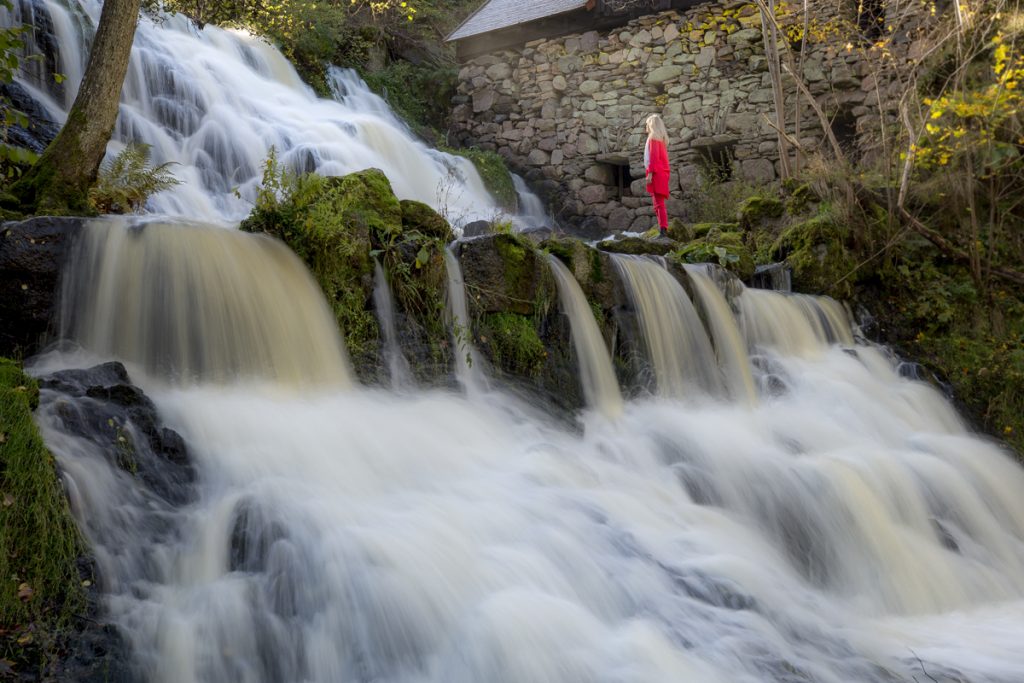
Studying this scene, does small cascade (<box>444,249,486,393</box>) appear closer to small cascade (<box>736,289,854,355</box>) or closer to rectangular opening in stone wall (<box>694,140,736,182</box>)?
small cascade (<box>736,289,854,355</box>)

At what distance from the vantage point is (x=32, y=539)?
9.50 ft

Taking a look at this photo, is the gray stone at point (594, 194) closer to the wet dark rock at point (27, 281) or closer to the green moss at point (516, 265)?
the green moss at point (516, 265)

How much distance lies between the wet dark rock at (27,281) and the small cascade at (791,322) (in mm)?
5875

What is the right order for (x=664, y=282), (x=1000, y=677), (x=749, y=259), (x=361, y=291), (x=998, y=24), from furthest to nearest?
(x=998, y=24)
(x=749, y=259)
(x=664, y=282)
(x=361, y=291)
(x=1000, y=677)

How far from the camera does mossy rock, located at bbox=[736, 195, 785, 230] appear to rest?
34.6ft

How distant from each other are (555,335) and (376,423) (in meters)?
1.94

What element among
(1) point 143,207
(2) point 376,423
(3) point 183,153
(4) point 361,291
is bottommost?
(2) point 376,423

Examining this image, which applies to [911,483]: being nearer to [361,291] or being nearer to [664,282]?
[664,282]

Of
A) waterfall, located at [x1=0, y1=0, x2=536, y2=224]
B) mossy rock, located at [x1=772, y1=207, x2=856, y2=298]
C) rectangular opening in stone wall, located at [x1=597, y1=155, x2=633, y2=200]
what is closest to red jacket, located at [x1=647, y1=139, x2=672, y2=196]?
mossy rock, located at [x1=772, y1=207, x2=856, y2=298]

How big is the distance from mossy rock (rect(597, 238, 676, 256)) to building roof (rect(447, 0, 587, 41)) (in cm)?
789

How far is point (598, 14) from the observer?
15.5m

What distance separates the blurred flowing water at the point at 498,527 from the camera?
322cm

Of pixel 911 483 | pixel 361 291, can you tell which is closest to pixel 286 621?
pixel 361 291

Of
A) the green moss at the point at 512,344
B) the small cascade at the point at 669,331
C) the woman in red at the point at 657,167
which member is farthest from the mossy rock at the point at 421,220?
the woman in red at the point at 657,167
